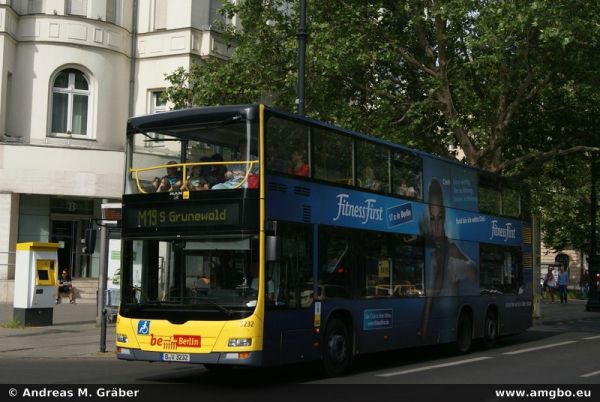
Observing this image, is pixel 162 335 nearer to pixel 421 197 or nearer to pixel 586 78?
pixel 421 197

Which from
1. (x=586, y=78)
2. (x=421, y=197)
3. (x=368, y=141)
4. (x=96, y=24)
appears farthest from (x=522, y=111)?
(x=96, y=24)

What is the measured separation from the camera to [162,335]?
11.2 m

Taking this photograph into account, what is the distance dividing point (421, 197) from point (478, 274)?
10.0 feet

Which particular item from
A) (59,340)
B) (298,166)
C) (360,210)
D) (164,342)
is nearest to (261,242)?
(298,166)

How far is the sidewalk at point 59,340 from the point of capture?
15.3 metres

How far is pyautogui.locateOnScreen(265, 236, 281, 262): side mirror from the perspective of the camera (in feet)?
35.3

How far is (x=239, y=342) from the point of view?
10.7 m

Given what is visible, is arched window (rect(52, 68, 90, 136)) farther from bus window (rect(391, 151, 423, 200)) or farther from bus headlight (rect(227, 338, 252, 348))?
bus headlight (rect(227, 338, 252, 348))

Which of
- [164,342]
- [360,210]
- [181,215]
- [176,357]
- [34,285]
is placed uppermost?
[360,210]

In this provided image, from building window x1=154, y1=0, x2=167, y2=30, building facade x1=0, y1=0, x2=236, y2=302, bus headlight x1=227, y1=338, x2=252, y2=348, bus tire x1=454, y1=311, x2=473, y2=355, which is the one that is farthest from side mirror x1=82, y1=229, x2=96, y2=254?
building window x1=154, y1=0, x2=167, y2=30

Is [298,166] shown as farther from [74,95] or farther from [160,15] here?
[160,15]

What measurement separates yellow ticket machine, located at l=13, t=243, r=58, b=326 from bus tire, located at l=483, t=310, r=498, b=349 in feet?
33.6

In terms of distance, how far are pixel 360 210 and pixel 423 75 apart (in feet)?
44.1

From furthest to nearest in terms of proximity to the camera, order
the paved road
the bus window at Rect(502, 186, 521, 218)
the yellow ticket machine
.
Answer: the yellow ticket machine
the bus window at Rect(502, 186, 521, 218)
the paved road
